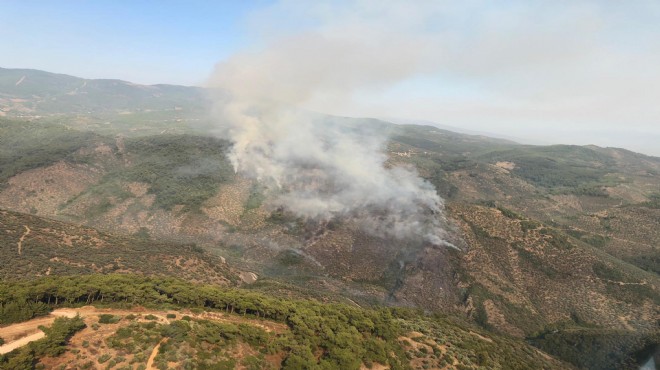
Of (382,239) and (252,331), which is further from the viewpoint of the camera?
(382,239)

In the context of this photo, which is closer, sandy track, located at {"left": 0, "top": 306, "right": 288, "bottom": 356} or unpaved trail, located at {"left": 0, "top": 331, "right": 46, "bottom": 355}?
unpaved trail, located at {"left": 0, "top": 331, "right": 46, "bottom": 355}

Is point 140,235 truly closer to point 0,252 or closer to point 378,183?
point 0,252

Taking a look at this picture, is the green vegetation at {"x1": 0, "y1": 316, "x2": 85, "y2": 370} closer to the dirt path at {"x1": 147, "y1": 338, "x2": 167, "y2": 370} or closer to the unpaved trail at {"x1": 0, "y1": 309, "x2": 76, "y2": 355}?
the unpaved trail at {"x1": 0, "y1": 309, "x2": 76, "y2": 355}

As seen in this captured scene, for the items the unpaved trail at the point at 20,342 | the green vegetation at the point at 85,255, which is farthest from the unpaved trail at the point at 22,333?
the green vegetation at the point at 85,255

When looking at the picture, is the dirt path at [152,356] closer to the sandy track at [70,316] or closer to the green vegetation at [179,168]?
the sandy track at [70,316]

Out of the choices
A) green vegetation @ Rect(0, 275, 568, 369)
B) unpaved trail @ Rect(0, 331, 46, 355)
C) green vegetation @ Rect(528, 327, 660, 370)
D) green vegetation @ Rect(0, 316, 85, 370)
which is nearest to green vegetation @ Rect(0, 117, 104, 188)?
green vegetation @ Rect(0, 275, 568, 369)

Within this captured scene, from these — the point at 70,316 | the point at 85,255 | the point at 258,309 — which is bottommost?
the point at 85,255

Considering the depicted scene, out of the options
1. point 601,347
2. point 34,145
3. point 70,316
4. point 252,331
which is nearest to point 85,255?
point 70,316

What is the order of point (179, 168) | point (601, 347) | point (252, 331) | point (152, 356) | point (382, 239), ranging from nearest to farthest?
point (152, 356) → point (252, 331) → point (601, 347) → point (382, 239) → point (179, 168)

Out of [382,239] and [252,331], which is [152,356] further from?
[382,239]
